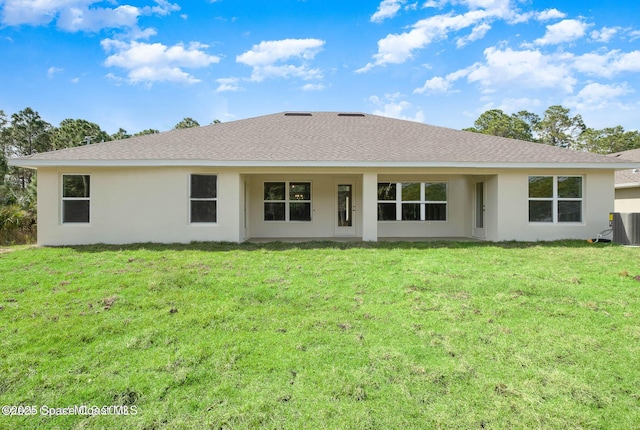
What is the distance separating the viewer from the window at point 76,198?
10.8 meters

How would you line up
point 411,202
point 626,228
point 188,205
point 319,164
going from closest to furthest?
point 319,164, point 188,205, point 626,228, point 411,202

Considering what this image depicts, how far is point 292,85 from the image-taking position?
19422 millimetres

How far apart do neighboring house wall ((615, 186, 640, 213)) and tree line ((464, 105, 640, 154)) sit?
72.8ft

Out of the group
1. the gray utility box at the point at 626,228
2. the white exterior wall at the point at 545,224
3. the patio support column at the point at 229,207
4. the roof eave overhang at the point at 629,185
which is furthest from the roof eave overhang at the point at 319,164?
the roof eave overhang at the point at 629,185

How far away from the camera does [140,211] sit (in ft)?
35.6

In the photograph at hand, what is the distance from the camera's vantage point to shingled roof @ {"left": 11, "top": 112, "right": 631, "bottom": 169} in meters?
10.5

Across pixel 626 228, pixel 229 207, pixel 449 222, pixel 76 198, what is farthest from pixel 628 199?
pixel 76 198

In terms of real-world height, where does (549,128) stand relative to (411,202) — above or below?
above

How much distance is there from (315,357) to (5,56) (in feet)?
75.6

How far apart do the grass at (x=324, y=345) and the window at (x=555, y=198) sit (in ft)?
14.0

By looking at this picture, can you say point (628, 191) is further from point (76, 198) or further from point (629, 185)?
point (76, 198)

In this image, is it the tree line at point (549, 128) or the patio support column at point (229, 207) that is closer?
the patio support column at point (229, 207)

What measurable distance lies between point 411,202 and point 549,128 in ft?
118

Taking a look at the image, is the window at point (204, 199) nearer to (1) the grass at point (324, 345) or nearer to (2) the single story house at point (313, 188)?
(2) the single story house at point (313, 188)
